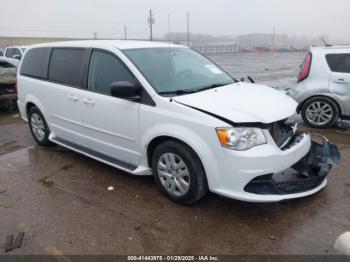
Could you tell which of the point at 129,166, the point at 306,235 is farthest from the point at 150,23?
the point at 306,235

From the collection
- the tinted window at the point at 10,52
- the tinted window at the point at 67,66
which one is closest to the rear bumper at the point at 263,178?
the tinted window at the point at 67,66

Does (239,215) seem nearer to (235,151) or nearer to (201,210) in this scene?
(201,210)

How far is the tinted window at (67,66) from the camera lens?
444 cm

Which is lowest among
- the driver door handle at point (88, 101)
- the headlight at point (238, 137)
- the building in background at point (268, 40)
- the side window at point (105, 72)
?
the headlight at point (238, 137)

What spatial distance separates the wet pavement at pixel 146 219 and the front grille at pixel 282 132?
0.71 meters

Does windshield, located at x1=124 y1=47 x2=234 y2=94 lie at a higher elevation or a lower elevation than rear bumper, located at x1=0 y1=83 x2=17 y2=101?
higher

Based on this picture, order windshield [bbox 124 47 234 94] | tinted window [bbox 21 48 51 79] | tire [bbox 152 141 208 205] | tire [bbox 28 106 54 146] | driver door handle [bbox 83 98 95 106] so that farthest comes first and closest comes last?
tire [bbox 28 106 54 146]
tinted window [bbox 21 48 51 79]
driver door handle [bbox 83 98 95 106]
windshield [bbox 124 47 234 94]
tire [bbox 152 141 208 205]

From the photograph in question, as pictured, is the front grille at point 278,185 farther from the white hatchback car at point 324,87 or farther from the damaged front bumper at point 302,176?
the white hatchback car at point 324,87

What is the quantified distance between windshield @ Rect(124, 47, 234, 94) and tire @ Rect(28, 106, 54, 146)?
2298mm

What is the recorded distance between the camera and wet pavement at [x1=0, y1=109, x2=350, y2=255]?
115 inches

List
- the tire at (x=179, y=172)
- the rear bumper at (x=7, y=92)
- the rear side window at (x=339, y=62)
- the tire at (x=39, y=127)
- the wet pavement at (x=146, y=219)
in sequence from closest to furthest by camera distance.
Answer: the wet pavement at (x=146, y=219)
the tire at (x=179, y=172)
the tire at (x=39, y=127)
the rear side window at (x=339, y=62)
the rear bumper at (x=7, y=92)

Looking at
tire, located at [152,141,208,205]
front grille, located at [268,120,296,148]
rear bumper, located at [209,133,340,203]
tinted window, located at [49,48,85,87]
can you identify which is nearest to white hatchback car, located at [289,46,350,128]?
front grille, located at [268,120,296,148]

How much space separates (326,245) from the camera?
9.43 feet

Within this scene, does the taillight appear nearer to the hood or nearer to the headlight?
the hood
